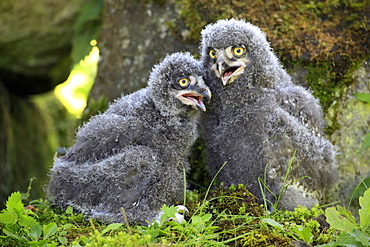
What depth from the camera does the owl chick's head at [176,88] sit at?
10.2ft

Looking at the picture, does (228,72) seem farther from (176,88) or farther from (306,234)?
(306,234)

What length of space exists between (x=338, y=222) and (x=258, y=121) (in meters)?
0.97

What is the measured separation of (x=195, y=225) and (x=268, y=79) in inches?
47.6

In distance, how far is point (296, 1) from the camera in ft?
14.5

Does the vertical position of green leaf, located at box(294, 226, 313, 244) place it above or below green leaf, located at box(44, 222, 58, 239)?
below

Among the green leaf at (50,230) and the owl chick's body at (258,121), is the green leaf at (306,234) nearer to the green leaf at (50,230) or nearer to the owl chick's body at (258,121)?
the owl chick's body at (258,121)

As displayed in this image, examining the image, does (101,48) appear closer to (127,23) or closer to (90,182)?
(127,23)

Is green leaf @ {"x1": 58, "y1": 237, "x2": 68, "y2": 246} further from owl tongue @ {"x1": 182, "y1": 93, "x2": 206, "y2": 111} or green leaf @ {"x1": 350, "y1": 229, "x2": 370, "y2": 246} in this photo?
green leaf @ {"x1": 350, "y1": 229, "x2": 370, "y2": 246}

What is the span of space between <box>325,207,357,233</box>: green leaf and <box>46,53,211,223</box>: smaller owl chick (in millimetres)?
1050

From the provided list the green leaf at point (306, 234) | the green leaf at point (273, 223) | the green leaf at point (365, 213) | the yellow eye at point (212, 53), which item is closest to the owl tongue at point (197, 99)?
the yellow eye at point (212, 53)

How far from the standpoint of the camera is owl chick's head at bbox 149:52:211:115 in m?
3.10

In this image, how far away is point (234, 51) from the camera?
317 centimetres

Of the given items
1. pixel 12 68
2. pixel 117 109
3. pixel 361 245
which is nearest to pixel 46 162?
pixel 12 68

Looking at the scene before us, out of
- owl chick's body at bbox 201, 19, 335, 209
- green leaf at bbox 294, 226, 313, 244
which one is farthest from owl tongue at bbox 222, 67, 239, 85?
green leaf at bbox 294, 226, 313, 244
